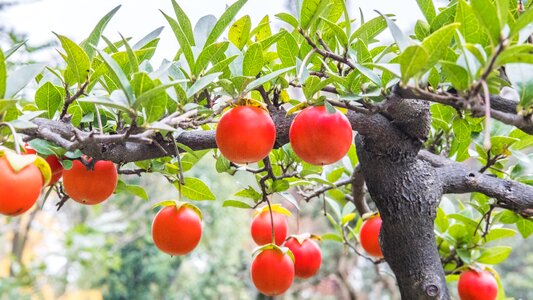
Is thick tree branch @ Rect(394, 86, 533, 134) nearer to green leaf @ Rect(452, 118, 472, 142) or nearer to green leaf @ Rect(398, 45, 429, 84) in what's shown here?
green leaf @ Rect(398, 45, 429, 84)

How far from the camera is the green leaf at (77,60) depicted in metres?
0.53

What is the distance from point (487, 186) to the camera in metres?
0.75

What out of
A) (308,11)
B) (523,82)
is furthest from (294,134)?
(523,82)

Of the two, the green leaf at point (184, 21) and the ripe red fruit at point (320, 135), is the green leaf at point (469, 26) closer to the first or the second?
the ripe red fruit at point (320, 135)

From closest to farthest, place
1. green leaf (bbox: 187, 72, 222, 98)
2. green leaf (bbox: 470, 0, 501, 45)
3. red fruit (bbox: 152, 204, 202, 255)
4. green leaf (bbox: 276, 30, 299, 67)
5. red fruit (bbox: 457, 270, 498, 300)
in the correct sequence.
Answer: green leaf (bbox: 470, 0, 501, 45) → green leaf (bbox: 187, 72, 222, 98) → green leaf (bbox: 276, 30, 299, 67) → red fruit (bbox: 152, 204, 202, 255) → red fruit (bbox: 457, 270, 498, 300)

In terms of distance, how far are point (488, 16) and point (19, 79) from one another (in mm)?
437

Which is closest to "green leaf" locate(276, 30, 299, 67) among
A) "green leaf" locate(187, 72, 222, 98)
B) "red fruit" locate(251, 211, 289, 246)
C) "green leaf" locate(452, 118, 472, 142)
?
"green leaf" locate(187, 72, 222, 98)

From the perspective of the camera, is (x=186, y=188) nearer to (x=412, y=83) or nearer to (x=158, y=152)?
(x=158, y=152)

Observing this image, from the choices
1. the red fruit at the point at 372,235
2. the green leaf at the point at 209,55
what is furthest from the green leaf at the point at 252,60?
the red fruit at the point at 372,235

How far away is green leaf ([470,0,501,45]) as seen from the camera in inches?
16.0

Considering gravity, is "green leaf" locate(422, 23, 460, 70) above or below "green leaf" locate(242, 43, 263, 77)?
above

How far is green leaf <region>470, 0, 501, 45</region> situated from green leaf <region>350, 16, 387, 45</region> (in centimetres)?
20

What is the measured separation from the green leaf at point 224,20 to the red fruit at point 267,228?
41 cm

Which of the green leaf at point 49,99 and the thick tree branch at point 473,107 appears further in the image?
the green leaf at point 49,99
